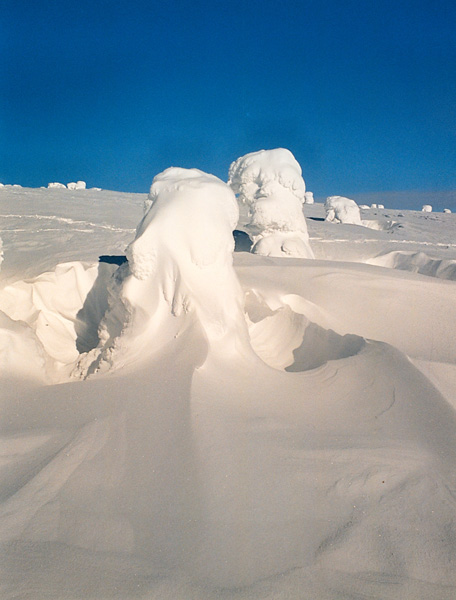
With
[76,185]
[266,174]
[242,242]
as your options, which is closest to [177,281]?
[266,174]

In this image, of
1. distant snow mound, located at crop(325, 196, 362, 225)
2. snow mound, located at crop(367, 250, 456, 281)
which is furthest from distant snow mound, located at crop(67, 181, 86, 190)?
snow mound, located at crop(367, 250, 456, 281)

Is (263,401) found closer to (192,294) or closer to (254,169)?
(192,294)

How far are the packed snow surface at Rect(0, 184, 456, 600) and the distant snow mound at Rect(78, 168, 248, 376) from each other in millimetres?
16

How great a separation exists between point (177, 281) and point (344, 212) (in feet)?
41.8

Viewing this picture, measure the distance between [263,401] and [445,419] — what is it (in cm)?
114

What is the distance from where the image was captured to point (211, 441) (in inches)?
92.4

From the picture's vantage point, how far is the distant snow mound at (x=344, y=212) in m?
15.1

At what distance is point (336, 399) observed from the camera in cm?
303

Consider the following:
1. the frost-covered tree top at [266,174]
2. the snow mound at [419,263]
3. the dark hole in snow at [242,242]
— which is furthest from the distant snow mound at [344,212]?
the frost-covered tree top at [266,174]

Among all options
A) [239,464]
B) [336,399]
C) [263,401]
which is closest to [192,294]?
[263,401]

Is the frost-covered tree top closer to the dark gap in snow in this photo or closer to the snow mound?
the snow mound

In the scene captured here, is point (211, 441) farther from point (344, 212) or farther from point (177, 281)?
point (344, 212)

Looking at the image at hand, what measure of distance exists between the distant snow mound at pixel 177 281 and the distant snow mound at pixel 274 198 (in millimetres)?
4725

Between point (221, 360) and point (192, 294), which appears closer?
point (221, 360)
